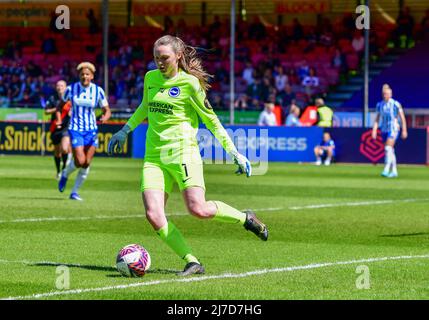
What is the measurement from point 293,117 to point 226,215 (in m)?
26.0

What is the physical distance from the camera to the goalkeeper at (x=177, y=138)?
1030 cm

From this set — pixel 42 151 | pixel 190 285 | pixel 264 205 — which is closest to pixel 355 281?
pixel 190 285

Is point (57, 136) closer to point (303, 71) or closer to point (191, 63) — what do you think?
point (191, 63)

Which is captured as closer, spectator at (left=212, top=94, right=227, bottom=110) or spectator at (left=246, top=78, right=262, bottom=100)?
spectator at (left=212, top=94, right=227, bottom=110)

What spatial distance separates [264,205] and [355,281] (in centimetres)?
915

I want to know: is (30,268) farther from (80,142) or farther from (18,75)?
(18,75)

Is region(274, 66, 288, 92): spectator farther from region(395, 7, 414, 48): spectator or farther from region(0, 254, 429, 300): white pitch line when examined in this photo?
region(0, 254, 429, 300): white pitch line

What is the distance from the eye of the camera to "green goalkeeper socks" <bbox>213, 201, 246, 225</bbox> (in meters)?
10.6

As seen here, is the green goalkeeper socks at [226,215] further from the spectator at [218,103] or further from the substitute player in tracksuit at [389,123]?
the spectator at [218,103]

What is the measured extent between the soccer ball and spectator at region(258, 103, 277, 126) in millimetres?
25907

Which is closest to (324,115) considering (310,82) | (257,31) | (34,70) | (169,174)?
(310,82)

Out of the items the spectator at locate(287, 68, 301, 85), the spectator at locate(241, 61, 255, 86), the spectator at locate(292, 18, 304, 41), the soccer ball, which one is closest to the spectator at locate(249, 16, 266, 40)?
the spectator at locate(292, 18, 304, 41)

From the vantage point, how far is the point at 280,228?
15023 mm

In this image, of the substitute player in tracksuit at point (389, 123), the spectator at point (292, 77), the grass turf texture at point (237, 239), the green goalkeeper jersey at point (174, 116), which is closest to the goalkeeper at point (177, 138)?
the green goalkeeper jersey at point (174, 116)
